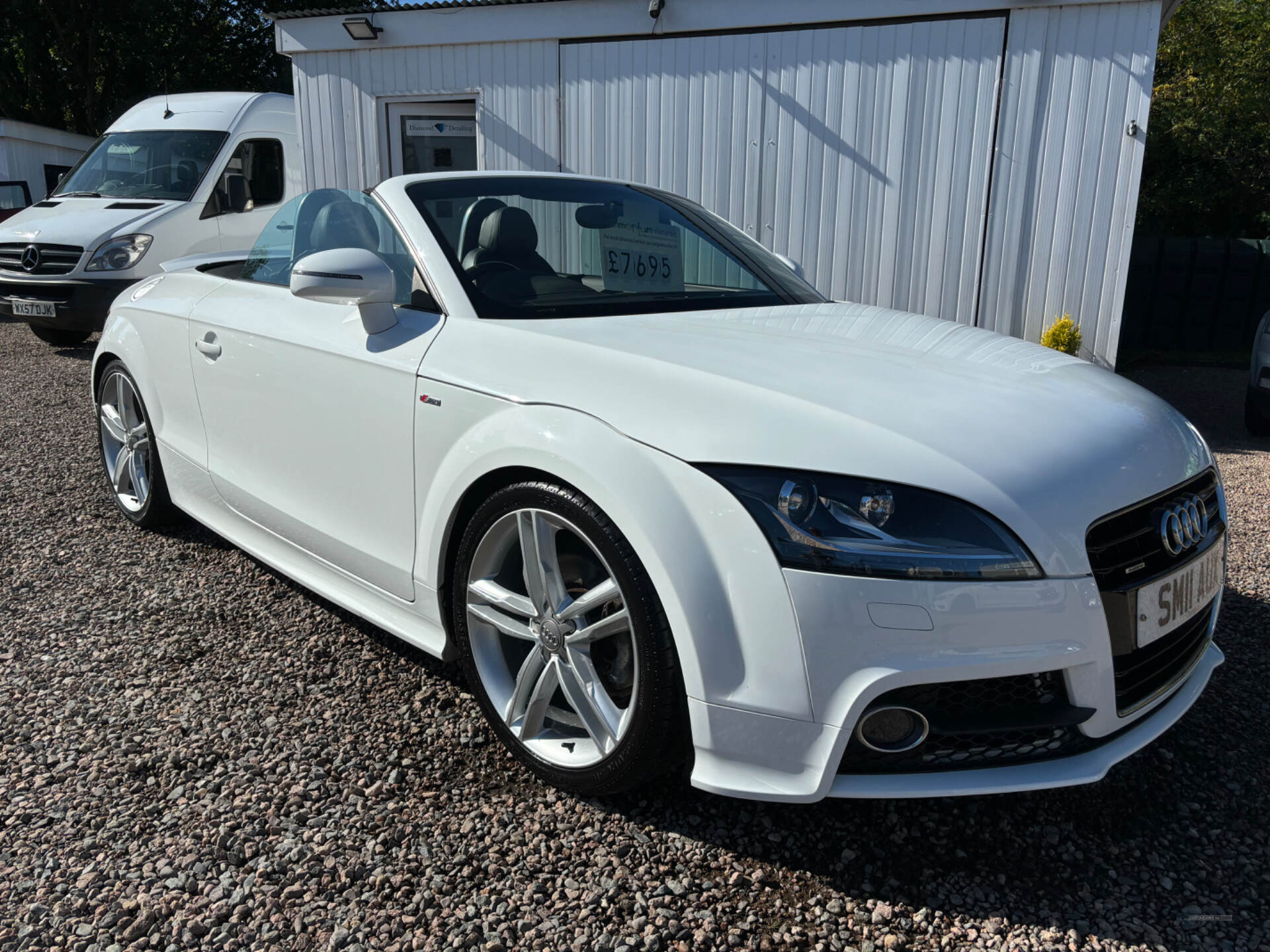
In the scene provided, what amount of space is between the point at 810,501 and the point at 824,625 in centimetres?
24

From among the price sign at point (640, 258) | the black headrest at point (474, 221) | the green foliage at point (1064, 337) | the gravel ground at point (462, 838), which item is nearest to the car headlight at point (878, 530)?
the gravel ground at point (462, 838)

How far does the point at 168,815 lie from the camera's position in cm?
223

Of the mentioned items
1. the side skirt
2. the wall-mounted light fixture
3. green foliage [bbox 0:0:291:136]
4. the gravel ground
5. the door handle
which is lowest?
the gravel ground

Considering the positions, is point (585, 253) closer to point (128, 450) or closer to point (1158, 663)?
point (1158, 663)

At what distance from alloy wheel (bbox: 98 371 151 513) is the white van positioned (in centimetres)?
502

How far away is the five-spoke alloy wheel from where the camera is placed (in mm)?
4012

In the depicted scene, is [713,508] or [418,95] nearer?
[713,508]

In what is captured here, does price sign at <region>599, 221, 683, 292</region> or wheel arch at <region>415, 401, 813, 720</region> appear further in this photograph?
price sign at <region>599, 221, 683, 292</region>

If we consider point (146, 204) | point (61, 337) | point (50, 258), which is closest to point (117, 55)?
point (61, 337)

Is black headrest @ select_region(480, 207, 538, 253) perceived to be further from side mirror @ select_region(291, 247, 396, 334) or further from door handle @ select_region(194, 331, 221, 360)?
door handle @ select_region(194, 331, 221, 360)

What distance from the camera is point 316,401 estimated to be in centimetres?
280

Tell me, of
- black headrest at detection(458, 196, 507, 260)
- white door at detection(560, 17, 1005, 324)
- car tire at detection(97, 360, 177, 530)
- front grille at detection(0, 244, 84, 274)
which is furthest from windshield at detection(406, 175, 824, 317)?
front grille at detection(0, 244, 84, 274)

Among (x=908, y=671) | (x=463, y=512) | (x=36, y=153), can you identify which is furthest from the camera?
(x=36, y=153)

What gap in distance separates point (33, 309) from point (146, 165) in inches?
72.6
